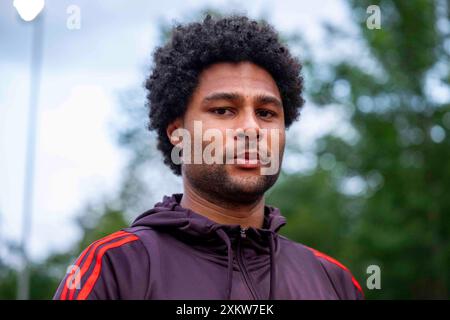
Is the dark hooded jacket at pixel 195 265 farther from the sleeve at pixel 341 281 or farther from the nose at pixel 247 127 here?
the nose at pixel 247 127

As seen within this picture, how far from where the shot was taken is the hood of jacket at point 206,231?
3111 mm

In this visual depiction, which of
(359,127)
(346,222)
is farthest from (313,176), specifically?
(359,127)

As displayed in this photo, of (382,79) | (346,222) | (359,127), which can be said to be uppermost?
(382,79)

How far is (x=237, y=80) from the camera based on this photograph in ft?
11.0

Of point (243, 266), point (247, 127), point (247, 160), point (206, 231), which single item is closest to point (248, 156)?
point (247, 160)

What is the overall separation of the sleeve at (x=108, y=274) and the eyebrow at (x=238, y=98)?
813 millimetres

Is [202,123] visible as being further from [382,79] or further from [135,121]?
[135,121]

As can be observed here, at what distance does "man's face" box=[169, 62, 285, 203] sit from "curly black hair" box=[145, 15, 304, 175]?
0.28 feet

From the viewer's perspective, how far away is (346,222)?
88.7 ft

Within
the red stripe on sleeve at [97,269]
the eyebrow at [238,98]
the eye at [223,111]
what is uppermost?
the eyebrow at [238,98]

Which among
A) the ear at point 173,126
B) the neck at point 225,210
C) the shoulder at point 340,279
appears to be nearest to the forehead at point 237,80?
the ear at point 173,126

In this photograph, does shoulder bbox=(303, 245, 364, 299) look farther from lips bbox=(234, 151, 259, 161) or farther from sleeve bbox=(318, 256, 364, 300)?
lips bbox=(234, 151, 259, 161)
